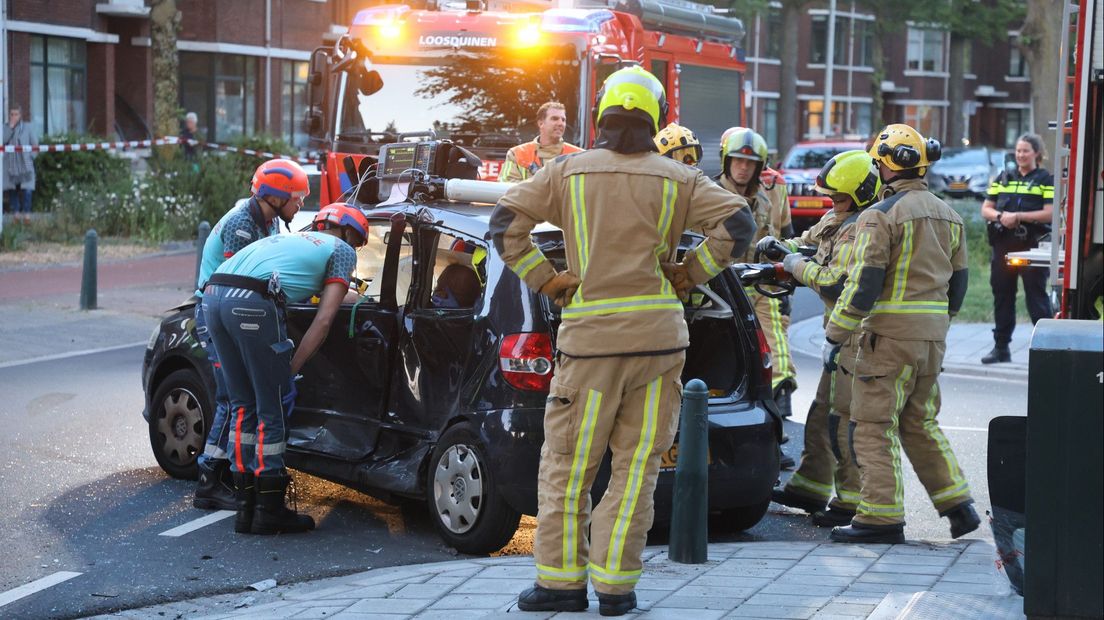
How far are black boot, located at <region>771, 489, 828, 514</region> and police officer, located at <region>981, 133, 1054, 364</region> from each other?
5508 mm

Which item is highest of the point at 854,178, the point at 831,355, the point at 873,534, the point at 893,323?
the point at 854,178

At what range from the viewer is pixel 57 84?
3167 centimetres

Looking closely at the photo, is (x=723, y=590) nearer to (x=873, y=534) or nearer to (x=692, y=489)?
(x=692, y=489)

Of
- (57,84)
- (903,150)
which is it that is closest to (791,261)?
(903,150)

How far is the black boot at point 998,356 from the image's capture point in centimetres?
1320

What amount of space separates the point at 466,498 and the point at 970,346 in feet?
28.9

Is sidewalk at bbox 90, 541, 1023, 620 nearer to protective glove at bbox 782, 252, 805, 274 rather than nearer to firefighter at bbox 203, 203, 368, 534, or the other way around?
firefighter at bbox 203, 203, 368, 534

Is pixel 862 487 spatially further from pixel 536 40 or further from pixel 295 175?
pixel 536 40

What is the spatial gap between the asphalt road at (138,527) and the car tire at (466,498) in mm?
164

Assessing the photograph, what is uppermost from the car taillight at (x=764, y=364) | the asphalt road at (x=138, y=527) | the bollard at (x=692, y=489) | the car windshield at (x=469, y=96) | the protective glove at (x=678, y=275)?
the car windshield at (x=469, y=96)

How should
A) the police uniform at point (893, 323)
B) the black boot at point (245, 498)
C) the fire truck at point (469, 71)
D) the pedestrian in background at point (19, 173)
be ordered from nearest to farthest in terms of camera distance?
the police uniform at point (893, 323), the black boot at point (245, 498), the fire truck at point (469, 71), the pedestrian in background at point (19, 173)

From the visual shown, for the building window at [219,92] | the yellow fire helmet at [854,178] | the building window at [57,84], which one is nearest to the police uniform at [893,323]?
the yellow fire helmet at [854,178]

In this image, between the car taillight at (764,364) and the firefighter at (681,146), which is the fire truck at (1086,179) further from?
the firefighter at (681,146)

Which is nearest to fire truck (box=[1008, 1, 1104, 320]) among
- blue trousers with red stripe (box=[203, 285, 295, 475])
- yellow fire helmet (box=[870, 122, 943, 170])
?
yellow fire helmet (box=[870, 122, 943, 170])
